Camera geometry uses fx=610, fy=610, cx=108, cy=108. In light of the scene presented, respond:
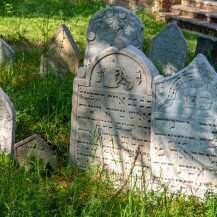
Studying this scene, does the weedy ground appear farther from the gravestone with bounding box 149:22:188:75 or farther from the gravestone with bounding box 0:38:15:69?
the gravestone with bounding box 149:22:188:75

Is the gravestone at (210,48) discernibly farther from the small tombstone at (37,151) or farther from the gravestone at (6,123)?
the gravestone at (6,123)

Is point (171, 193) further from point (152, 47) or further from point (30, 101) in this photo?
point (152, 47)

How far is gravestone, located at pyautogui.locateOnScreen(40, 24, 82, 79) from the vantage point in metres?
7.98

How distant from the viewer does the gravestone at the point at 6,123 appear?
558cm

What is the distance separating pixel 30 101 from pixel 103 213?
8.76 feet

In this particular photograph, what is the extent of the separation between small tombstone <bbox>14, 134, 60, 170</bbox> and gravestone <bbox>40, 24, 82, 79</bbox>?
252cm

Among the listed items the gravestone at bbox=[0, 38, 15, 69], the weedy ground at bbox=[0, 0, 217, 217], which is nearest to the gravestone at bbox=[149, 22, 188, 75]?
the weedy ground at bbox=[0, 0, 217, 217]

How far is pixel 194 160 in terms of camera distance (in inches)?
210

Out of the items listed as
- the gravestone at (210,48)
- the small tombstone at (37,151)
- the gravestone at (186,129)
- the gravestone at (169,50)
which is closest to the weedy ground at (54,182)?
the small tombstone at (37,151)

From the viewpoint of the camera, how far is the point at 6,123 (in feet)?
18.7

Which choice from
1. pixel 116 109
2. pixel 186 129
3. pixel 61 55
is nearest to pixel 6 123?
pixel 116 109

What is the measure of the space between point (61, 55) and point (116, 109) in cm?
266

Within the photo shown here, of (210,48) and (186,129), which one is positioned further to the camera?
(210,48)

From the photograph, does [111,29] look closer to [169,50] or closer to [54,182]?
[169,50]
